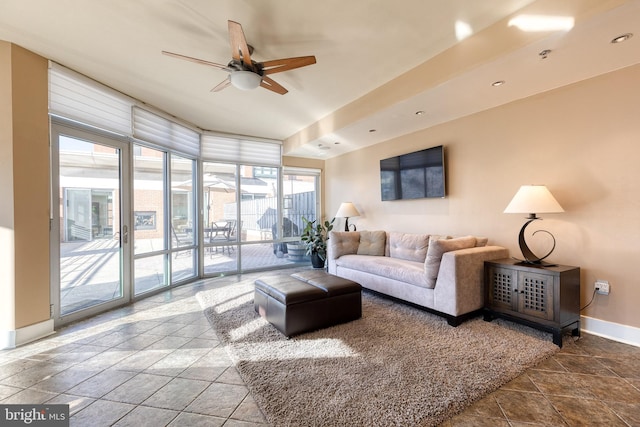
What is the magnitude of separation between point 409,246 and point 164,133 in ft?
13.3

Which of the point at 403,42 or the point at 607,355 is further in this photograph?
the point at 403,42

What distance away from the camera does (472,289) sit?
2.99 m

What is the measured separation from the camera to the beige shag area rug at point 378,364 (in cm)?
168

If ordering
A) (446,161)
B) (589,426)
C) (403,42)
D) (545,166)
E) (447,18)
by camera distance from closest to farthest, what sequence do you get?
(589,426), (447,18), (403,42), (545,166), (446,161)

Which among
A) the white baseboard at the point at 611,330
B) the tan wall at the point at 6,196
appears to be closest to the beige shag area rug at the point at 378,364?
the white baseboard at the point at 611,330

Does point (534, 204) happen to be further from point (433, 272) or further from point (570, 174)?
point (433, 272)

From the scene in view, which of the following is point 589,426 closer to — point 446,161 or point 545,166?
point 545,166

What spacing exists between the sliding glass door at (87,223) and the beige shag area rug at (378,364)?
4.94 ft

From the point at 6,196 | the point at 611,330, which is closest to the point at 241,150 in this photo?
the point at 6,196

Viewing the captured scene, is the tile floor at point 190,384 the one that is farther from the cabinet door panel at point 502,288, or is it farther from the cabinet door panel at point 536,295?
the cabinet door panel at point 502,288

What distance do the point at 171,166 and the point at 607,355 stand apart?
5.58 metres

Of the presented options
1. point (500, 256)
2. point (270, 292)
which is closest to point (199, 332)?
point (270, 292)

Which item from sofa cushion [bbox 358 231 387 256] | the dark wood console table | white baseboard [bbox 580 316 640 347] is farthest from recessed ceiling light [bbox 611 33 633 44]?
sofa cushion [bbox 358 231 387 256]

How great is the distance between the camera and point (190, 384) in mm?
1979
